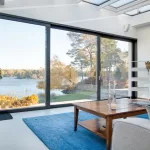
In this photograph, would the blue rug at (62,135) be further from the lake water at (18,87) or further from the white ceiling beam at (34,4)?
the white ceiling beam at (34,4)

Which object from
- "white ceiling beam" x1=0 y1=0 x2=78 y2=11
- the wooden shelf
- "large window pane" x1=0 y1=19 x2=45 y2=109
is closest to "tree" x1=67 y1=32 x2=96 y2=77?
"white ceiling beam" x1=0 y1=0 x2=78 y2=11

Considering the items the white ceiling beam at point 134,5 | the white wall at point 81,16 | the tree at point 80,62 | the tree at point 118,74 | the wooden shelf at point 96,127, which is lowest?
the wooden shelf at point 96,127

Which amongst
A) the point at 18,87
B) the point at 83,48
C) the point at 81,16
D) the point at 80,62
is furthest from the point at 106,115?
the point at 81,16

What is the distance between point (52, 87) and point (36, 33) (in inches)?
56.7

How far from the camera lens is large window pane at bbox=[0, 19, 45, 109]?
3703mm

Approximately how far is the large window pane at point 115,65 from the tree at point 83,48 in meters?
0.39

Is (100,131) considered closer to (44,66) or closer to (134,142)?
(134,142)

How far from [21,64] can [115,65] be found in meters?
3.16

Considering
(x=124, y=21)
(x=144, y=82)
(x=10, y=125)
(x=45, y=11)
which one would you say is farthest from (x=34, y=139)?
(x=124, y=21)

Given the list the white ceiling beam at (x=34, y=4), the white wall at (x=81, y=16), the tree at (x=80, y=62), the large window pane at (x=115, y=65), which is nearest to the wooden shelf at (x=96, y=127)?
the tree at (x=80, y=62)

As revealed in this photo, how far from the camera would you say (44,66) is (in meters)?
4.16

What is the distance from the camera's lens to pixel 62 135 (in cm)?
239

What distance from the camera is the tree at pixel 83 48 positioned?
4691 millimetres

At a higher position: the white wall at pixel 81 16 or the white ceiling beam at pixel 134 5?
the white ceiling beam at pixel 134 5
